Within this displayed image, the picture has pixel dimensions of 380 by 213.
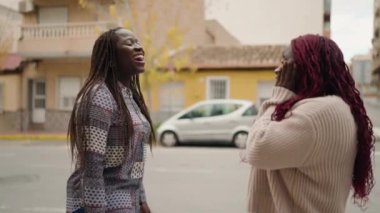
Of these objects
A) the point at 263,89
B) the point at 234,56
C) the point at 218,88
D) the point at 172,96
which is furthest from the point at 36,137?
the point at 263,89

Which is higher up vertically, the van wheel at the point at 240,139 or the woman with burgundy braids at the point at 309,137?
the woman with burgundy braids at the point at 309,137

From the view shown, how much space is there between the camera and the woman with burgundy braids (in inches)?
73.2

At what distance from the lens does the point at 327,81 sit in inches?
76.5

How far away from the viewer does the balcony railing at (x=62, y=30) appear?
20697 mm

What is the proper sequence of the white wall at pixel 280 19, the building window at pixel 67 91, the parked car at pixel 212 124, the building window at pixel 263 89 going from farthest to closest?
the white wall at pixel 280 19 → the building window at pixel 67 91 → the building window at pixel 263 89 → the parked car at pixel 212 124

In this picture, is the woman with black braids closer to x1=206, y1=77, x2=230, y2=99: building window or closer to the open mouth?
the open mouth

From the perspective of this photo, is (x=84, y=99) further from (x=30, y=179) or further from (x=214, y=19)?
(x=214, y=19)

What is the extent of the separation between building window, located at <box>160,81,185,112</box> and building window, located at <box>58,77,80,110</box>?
13.4 ft

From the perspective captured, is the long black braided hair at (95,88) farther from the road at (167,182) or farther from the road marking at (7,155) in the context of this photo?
the road marking at (7,155)

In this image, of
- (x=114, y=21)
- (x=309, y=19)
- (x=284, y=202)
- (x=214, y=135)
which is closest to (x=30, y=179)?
(x=214, y=135)

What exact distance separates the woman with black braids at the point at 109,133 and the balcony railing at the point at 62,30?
59.9 feet

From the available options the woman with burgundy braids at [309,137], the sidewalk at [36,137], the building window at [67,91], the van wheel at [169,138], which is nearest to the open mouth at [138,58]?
the woman with burgundy braids at [309,137]

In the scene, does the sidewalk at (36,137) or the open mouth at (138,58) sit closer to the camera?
the open mouth at (138,58)

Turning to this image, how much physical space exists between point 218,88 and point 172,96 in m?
2.08
